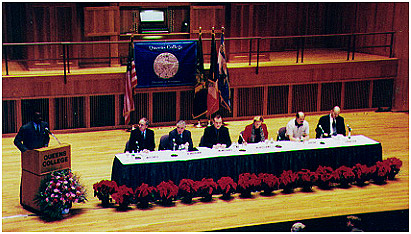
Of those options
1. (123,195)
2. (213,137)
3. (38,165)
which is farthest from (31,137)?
(213,137)

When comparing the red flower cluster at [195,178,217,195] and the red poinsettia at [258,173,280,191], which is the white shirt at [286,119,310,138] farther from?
the red flower cluster at [195,178,217,195]

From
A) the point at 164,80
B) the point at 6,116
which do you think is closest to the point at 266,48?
the point at 164,80

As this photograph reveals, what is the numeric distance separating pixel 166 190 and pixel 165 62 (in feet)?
15.0

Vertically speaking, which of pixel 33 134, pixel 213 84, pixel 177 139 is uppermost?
pixel 213 84

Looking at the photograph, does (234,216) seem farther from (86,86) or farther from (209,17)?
(209,17)

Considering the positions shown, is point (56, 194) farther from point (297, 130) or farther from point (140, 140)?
point (297, 130)

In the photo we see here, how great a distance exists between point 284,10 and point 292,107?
3.78 meters

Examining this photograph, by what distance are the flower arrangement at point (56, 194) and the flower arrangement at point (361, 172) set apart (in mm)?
4498

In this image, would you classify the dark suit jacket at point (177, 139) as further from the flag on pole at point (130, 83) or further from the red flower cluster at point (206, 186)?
the flag on pole at point (130, 83)

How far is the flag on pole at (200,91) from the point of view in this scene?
532 inches

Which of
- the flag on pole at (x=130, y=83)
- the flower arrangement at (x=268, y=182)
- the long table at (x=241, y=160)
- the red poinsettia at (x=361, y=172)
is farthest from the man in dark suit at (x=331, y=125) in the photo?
the flag on pole at (x=130, y=83)

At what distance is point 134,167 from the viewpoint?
31.0 feet

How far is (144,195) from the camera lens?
9.30 metres

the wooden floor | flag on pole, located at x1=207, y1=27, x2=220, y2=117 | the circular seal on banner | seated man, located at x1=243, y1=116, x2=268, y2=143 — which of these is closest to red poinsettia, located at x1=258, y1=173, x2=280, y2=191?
the wooden floor
